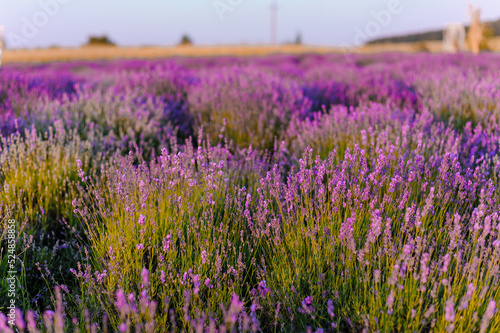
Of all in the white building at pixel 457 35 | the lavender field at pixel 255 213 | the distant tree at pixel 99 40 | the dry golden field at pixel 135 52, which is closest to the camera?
the lavender field at pixel 255 213

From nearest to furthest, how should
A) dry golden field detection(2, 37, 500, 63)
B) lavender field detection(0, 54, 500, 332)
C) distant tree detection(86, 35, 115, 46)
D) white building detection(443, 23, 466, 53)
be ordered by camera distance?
lavender field detection(0, 54, 500, 332) → dry golden field detection(2, 37, 500, 63) → white building detection(443, 23, 466, 53) → distant tree detection(86, 35, 115, 46)

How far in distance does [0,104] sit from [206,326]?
15.9ft

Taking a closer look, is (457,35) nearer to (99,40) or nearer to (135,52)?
(135,52)

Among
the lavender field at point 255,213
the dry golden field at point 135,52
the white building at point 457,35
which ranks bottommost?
the lavender field at point 255,213

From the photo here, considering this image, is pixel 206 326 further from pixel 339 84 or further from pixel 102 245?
pixel 339 84

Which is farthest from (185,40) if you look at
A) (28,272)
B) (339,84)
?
(28,272)

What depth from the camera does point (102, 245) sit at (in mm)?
2355

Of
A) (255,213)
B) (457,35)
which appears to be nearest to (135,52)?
(457,35)

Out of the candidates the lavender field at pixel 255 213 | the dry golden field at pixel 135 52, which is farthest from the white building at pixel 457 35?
the lavender field at pixel 255 213

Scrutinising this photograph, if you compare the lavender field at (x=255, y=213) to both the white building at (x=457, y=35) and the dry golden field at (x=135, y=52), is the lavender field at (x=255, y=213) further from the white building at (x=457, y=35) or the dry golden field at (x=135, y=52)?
the white building at (x=457, y=35)

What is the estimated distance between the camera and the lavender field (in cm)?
180

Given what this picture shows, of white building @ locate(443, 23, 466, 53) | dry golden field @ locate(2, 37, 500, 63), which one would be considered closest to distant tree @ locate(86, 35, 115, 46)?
dry golden field @ locate(2, 37, 500, 63)

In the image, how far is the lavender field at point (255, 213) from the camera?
1.80 m

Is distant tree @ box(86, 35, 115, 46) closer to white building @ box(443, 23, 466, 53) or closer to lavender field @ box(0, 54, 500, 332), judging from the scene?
white building @ box(443, 23, 466, 53)
